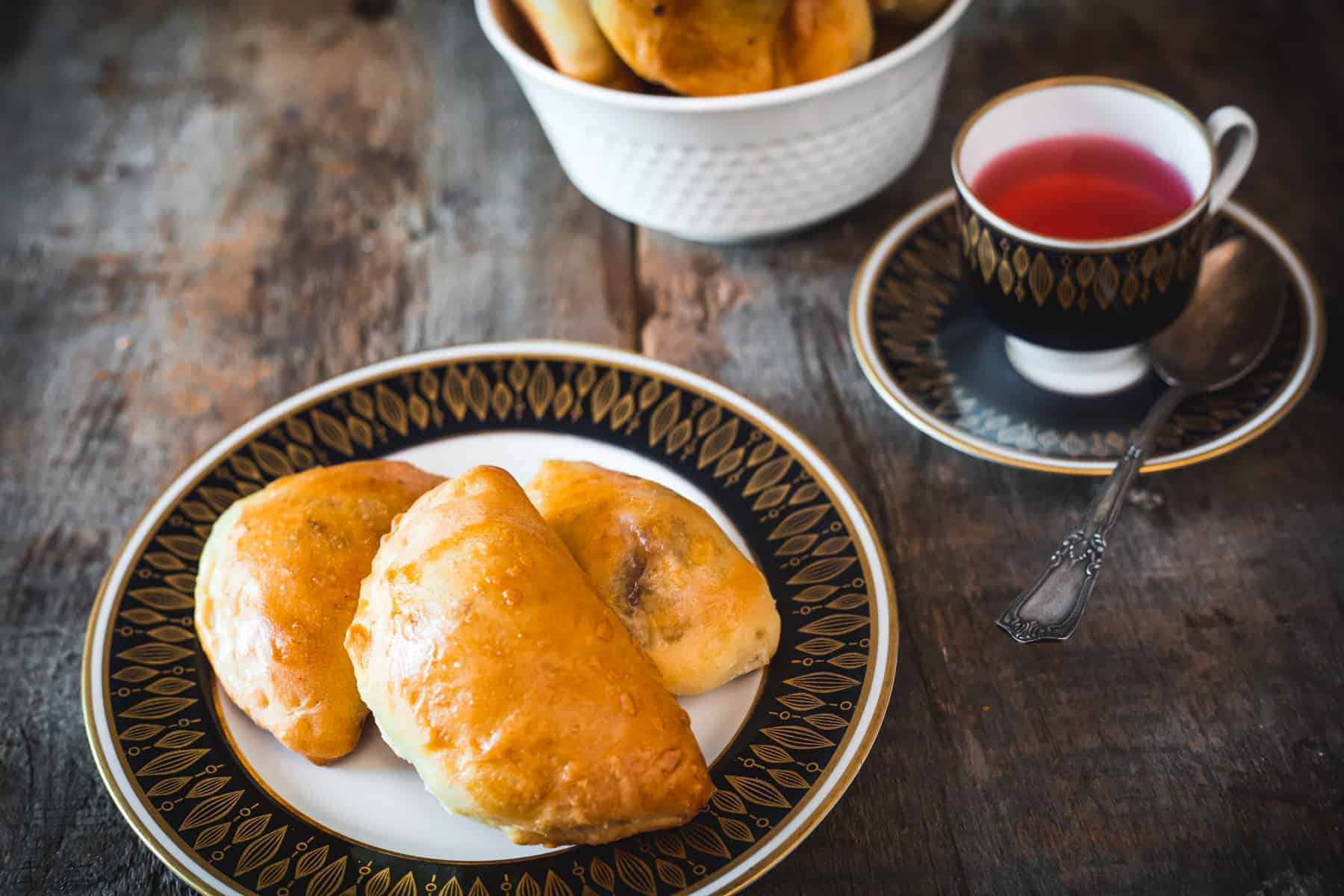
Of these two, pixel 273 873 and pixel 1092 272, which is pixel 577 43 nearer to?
pixel 1092 272

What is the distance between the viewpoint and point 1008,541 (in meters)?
0.95

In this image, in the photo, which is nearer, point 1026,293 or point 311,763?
point 311,763

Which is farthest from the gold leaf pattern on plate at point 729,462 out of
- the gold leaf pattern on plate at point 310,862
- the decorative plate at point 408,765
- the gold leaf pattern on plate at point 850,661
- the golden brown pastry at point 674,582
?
the gold leaf pattern on plate at point 310,862

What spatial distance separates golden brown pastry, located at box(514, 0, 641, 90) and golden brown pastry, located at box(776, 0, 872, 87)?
16cm

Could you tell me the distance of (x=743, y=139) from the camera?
1.08m

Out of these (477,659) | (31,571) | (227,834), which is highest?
(477,659)

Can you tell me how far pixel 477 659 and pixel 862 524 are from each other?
34cm

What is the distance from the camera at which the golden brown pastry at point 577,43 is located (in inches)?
41.6

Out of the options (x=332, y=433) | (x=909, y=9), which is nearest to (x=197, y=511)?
(x=332, y=433)

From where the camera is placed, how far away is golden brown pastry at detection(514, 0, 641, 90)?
3.46 ft

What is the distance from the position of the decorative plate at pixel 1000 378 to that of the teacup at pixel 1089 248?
0.03 meters

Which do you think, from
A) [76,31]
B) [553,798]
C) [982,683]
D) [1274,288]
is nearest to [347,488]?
[553,798]

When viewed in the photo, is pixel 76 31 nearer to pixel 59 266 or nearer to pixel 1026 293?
pixel 59 266

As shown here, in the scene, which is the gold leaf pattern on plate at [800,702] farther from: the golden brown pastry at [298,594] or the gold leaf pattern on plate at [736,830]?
the golden brown pastry at [298,594]
